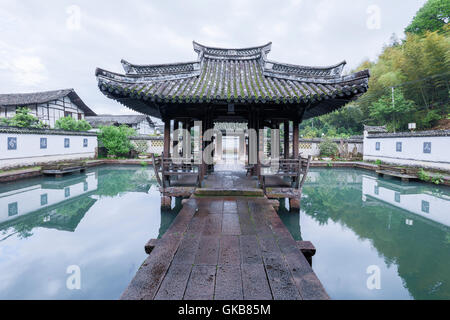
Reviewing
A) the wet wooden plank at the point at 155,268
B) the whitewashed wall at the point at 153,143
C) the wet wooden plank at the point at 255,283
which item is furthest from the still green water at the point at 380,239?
the whitewashed wall at the point at 153,143

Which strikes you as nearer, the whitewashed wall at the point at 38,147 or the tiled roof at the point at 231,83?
the tiled roof at the point at 231,83

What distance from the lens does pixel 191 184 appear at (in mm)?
6668

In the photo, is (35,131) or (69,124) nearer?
(35,131)

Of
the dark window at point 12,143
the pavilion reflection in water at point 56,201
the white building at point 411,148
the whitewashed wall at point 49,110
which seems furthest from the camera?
the whitewashed wall at point 49,110

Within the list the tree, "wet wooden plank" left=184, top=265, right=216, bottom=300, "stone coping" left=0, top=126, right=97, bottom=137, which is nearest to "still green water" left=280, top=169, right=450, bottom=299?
"wet wooden plank" left=184, top=265, right=216, bottom=300

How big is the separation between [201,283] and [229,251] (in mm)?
777

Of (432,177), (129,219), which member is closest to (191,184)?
(129,219)

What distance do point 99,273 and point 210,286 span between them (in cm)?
273

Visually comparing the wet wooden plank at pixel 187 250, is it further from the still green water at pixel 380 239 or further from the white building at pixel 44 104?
the white building at pixel 44 104

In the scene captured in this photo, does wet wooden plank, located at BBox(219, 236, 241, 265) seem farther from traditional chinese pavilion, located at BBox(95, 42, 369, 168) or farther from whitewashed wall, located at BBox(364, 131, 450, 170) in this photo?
whitewashed wall, located at BBox(364, 131, 450, 170)

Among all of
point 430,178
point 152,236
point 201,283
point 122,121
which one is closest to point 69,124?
point 122,121

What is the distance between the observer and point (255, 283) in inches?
91.0

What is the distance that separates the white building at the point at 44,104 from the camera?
21422 mm

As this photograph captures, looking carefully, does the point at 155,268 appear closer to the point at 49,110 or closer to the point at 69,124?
the point at 69,124
